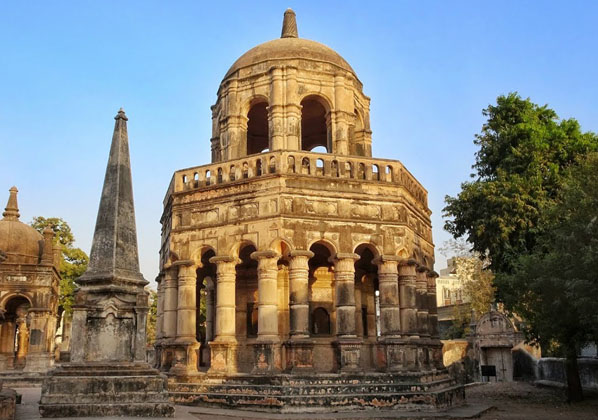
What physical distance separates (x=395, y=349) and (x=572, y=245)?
5.48m

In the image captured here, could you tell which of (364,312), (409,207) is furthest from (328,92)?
(364,312)

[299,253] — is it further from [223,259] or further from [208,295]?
[208,295]

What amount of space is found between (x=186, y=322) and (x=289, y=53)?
9.21 meters

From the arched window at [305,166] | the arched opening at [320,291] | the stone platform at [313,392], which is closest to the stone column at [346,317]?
the stone platform at [313,392]

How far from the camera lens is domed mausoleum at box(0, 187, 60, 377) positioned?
27.9 m

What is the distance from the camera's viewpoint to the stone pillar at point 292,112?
1820cm

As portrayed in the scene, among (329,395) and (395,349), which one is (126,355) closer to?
(329,395)

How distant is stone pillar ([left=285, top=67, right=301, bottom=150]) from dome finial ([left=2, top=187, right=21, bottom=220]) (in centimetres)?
2023

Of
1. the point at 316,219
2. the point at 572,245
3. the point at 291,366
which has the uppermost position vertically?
the point at 316,219

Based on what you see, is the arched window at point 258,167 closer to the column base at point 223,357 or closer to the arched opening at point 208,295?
the arched opening at point 208,295

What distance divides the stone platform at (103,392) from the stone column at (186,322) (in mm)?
6232

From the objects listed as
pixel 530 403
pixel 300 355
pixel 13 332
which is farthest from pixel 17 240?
pixel 530 403

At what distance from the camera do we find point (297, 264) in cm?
1562

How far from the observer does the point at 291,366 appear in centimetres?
1498
